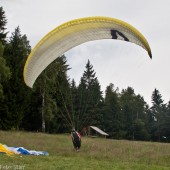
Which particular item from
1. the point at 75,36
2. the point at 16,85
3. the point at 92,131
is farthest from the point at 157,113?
the point at 75,36

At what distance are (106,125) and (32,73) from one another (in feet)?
169

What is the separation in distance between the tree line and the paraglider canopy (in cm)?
342

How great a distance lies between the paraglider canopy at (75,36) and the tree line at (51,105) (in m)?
3.42

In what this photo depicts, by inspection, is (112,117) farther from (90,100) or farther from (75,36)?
(75,36)

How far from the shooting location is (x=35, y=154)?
45.6ft

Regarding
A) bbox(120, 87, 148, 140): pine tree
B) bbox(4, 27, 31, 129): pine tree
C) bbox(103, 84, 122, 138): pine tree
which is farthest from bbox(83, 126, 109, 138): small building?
bbox(120, 87, 148, 140): pine tree

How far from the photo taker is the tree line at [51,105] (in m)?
34.9

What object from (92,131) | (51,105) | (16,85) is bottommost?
(92,131)

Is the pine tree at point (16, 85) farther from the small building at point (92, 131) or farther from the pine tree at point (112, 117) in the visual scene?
the pine tree at point (112, 117)

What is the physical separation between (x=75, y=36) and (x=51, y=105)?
91.8ft

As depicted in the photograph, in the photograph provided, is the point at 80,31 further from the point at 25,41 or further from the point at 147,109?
the point at 147,109

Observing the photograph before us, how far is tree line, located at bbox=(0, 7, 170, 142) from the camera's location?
34938 millimetres

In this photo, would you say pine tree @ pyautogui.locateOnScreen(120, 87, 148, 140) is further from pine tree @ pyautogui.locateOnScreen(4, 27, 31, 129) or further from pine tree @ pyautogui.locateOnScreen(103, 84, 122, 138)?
pine tree @ pyautogui.locateOnScreen(4, 27, 31, 129)

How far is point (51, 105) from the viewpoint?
1574 inches
